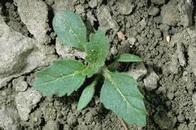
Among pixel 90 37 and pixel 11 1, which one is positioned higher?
pixel 11 1

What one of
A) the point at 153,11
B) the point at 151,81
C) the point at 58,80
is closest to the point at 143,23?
the point at 153,11

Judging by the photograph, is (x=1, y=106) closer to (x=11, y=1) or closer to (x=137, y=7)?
(x=11, y=1)

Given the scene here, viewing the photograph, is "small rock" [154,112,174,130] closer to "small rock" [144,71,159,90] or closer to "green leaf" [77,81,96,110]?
"small rock" [144,71,159,90]

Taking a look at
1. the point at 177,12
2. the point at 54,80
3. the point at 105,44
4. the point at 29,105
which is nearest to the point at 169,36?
the point at 177,12

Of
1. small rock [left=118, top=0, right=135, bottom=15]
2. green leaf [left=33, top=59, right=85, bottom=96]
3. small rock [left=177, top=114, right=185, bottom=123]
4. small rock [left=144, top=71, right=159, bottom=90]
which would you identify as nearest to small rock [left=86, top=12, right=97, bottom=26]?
small rock [left=118, top=0, right=135, bottom=15]

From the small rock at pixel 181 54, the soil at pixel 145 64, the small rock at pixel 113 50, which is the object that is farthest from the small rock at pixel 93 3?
the small rock at pixel 181 54

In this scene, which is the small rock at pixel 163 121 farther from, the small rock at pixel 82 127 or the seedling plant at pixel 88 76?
the small rock at pixel 82 127
